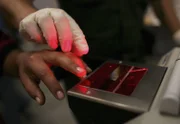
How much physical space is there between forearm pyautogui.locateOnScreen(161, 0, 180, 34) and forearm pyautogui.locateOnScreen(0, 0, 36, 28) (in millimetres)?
459

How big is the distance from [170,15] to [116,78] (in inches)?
18.4

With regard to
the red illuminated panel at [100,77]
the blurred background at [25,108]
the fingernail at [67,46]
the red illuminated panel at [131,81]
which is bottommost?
the blurred background at [25,108]

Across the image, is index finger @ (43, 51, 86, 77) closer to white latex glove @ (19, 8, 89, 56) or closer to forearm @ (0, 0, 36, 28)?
white latex glove @ (19, 8, 89, 56)

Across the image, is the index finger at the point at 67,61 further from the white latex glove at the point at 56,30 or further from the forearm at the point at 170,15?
the forearm at the point at 170,15

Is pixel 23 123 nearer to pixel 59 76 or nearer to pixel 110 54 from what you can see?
pixel 59 76

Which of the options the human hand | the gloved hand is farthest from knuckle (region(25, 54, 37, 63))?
the gloved hand

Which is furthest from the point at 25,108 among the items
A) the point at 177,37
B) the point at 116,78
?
the point at 177,37

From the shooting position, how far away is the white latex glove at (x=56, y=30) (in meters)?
0.46

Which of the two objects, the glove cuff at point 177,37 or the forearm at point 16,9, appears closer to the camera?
the forearm at point 16,9

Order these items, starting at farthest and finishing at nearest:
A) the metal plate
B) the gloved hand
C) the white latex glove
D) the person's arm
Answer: the gloved hand → the person's arm → the white latex glove → the metal plate

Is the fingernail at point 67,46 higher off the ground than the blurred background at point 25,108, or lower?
higher

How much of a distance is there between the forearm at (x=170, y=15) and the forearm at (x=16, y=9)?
1.51ft

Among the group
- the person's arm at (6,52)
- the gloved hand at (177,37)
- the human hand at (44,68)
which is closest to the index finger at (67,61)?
the human hand at (44,68)

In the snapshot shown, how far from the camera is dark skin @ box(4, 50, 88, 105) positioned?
45cm
